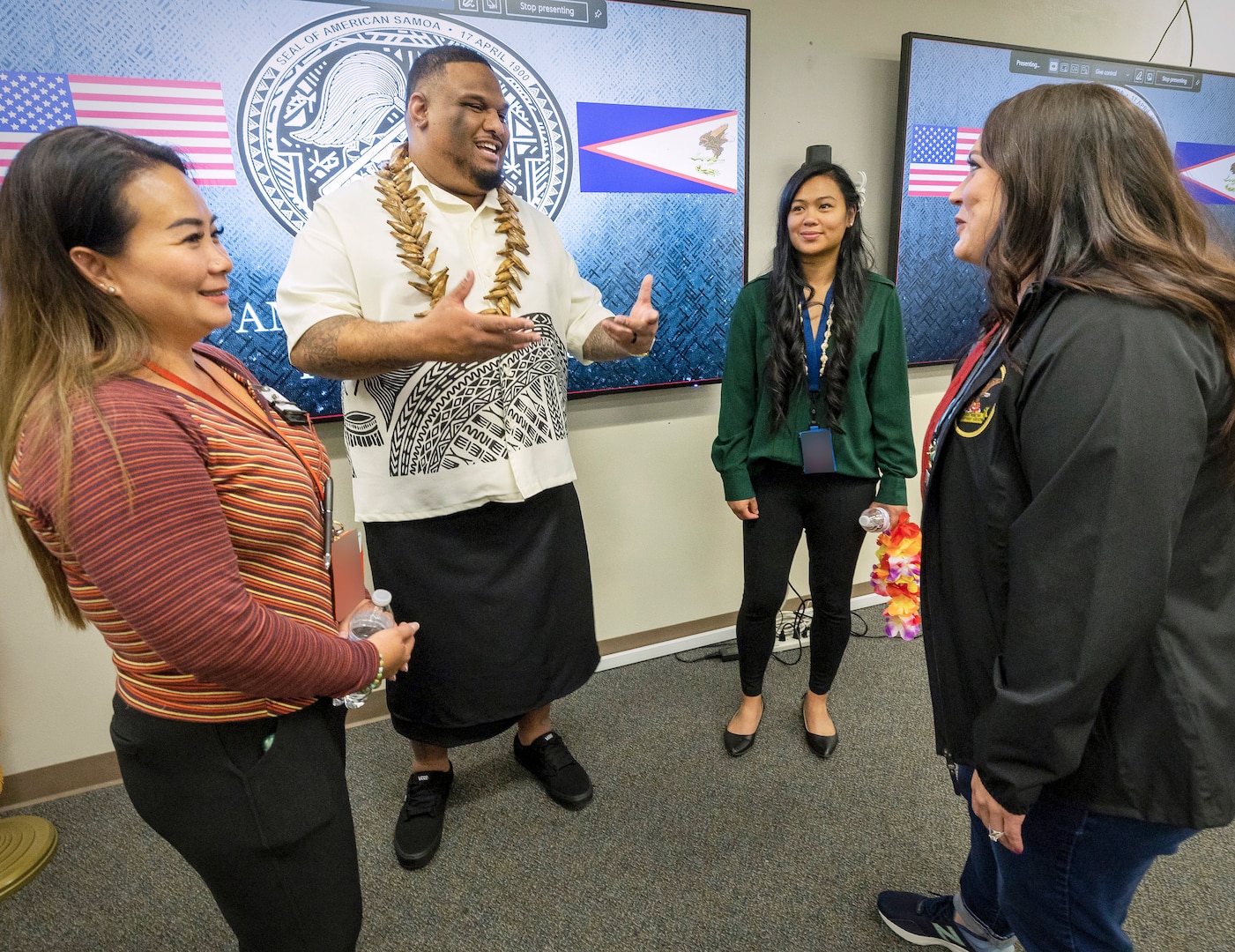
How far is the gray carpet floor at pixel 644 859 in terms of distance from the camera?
1.48 m

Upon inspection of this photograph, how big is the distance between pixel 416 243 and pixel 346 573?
71cm

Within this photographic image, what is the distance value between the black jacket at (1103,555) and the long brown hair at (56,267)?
1026 millimetres

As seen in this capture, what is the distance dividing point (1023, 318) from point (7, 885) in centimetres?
238

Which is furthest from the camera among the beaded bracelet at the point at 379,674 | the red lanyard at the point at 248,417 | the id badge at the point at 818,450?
the id badge at the point at 818,450

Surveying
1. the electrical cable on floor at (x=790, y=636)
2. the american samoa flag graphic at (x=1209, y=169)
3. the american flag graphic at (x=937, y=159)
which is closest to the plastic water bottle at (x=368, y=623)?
the electrical cable on floor at (x=790, y=636)

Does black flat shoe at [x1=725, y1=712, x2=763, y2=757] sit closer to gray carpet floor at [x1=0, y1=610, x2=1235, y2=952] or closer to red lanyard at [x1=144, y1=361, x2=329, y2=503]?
gray carpet floor at [x1=0, y1=610, x2=1235, y2=952]

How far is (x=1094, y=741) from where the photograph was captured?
0.83 m

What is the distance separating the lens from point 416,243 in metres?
1.40

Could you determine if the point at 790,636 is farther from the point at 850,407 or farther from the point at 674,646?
the point at 850,407

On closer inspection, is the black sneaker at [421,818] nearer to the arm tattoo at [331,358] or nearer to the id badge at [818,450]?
the arm tattoo at [331,358]

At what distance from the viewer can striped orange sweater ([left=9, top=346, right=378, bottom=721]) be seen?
0.70 meters

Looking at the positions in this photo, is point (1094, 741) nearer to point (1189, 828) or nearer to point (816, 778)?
point (1189, 828)

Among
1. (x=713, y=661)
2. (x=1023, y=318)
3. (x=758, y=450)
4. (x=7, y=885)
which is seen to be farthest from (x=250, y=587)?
(x=713, y=661)

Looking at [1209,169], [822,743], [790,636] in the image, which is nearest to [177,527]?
[822,743]
